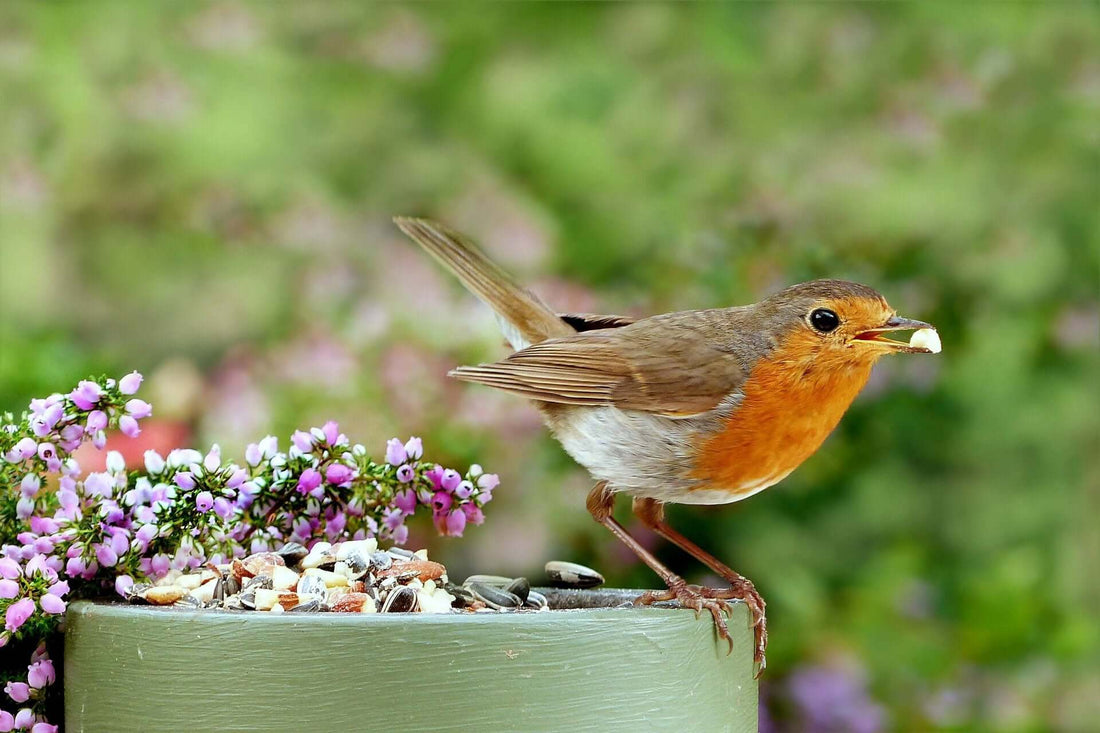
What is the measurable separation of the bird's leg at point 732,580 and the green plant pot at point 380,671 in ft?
1.09

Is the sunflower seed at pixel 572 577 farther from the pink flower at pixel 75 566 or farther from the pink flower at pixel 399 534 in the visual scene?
the pink flower at pixel 75 566

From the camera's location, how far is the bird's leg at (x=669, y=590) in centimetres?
193

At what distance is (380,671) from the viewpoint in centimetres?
161

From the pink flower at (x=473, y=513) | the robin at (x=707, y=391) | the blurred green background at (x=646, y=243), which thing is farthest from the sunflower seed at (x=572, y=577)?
the blurred green background at (x=646, y=243)

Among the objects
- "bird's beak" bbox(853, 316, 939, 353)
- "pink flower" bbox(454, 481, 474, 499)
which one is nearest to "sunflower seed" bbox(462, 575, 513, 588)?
"pink flower" bbox(454, 481, 474, 499)

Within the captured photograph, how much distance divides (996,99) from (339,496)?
3.31m

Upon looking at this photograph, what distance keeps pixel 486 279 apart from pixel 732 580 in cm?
92

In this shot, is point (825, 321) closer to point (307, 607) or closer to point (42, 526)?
point (307, 607)

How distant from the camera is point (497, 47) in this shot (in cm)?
486

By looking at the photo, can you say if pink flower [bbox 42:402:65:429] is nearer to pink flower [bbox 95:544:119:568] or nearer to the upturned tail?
pink flower [bbox 95:544:119:568]

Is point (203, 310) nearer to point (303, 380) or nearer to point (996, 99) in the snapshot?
point (303, 380)

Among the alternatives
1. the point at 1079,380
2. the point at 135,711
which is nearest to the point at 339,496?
the point at 135,711

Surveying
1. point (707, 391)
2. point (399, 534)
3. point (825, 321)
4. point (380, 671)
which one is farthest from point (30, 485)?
point (825, 321)

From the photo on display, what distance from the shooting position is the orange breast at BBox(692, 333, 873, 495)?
237 centimetres
